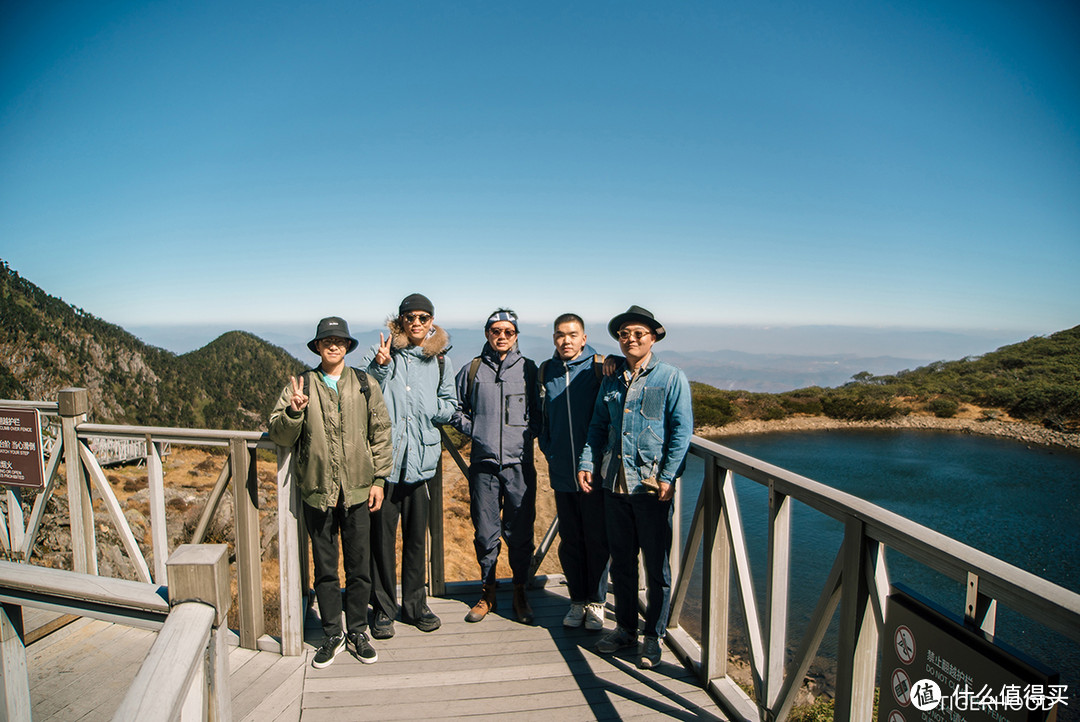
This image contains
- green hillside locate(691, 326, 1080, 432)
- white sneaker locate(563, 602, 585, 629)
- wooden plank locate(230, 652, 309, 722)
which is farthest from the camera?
green hillside locate(691, 326, 1080, 432)

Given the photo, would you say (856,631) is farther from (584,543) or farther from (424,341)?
(424,341)

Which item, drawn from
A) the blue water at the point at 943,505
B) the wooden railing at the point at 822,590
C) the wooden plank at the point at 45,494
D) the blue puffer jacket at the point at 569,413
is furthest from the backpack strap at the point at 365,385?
the blue water at the point at 943,505

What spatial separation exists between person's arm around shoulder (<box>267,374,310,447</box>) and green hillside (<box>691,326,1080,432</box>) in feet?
126

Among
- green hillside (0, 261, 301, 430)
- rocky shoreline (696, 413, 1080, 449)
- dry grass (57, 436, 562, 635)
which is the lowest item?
rocky shoreline (696, 413, 1080, 449)

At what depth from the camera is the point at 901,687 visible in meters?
1.68

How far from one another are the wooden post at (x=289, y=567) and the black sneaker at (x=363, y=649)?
0.35 m

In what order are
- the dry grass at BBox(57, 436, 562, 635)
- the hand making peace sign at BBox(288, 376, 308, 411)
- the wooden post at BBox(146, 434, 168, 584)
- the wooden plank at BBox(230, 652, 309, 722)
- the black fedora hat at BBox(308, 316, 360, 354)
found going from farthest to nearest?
the dry grass at BBox(57, 436, 562, 635) < the wooden post at BBox(146, 434, 168, 584) < the black fedora hat at BBox(308, 316, 360, 354) < the hand making peace sign at BBox(288, 376, 308, 411) < the wooden plank at BBox(230, 652, 309, 722)

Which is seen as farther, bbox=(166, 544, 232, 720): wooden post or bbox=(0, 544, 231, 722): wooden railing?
bbox=(166, 544, 232, 720): wooden post

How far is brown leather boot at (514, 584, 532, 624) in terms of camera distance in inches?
155

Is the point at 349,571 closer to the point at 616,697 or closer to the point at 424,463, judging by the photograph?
the point at 424,463

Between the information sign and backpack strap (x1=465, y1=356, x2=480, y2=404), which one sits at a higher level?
backpack strap (x1=465, y1=356, x2=480, y2=404)

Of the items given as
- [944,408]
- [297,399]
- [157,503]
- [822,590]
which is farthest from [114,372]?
[944,408]

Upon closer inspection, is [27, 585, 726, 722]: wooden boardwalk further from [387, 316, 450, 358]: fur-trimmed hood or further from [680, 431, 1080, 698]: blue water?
[680, 431, 1080, 698]: blue water

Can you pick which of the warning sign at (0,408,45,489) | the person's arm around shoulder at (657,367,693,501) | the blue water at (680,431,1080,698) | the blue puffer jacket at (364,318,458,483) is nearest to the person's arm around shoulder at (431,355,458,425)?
the blue puffer jacket at (364,318,458,483)
